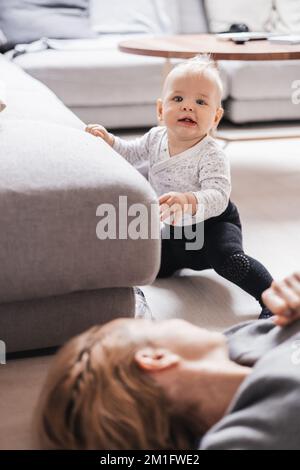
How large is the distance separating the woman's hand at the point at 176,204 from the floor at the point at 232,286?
25 cm

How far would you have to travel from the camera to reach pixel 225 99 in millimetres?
4016

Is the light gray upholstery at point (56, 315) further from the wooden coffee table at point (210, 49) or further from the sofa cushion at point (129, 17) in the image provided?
the sofa cushion at point (129, 17)

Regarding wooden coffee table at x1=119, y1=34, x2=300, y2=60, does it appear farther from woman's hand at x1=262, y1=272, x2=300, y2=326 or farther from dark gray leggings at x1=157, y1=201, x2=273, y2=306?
woman's hand at x1=262, y1=272, x2=300, y2=326

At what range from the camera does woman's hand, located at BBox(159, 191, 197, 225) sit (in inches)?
68.0

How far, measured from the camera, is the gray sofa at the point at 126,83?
3.71m

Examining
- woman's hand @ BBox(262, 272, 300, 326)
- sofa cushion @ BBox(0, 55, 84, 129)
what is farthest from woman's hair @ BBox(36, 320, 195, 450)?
sofa cushion @ BBox(0, 55, 84, 129)

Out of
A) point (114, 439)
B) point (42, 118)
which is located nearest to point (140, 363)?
point (114, 439)

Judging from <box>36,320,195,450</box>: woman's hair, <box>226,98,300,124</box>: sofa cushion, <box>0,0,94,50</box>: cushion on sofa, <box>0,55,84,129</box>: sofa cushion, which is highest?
<box>0,0,94,50</box>: cushion on sofa

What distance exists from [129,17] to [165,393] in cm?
357

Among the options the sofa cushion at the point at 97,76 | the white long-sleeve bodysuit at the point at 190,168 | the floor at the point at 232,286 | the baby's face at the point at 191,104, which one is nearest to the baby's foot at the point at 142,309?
the floor at the point at 232,286

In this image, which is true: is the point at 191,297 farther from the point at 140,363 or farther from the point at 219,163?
the point at 140,363

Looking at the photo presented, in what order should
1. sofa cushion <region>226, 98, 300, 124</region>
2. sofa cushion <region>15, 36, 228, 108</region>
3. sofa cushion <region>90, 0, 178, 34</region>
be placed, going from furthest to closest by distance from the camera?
sofa cushion <region>90, 0, 178, 34</region> < sofa cushion <region>226, 98, 300, 124</region> < sofa cushion <region>15, 36, 228, 108</region>

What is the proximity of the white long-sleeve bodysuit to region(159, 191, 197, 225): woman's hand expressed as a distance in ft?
0.10
